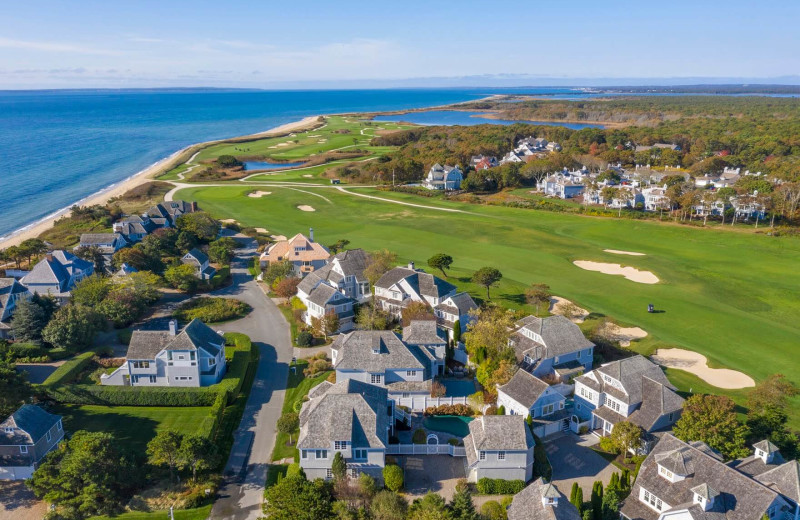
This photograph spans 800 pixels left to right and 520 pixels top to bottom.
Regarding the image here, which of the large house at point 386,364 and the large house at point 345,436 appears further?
the large house at point 386,364

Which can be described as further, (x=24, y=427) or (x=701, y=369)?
(x=701, y=369)

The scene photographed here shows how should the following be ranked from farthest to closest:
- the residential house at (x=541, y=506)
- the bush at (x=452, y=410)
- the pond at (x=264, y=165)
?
the pond at (x=264, y=165) → the bush at (x=452, y=410) → the residential house at (x=541, y=506)

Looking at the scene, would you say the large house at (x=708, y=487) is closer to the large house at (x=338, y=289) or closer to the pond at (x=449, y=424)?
the pond at (x=449, y=424)

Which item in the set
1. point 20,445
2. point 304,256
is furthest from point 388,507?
point 304,256

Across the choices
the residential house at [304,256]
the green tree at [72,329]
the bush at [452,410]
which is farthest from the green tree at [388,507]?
the residential house at [304,256]

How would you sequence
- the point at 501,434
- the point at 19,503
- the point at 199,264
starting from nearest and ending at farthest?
the point at 19,503
the point at 501,434
the point at 199,264

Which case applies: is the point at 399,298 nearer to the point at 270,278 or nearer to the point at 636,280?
the point at 270,278

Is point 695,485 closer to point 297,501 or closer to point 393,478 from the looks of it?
point 393,478
